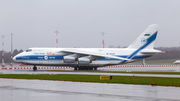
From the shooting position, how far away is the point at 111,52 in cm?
4391

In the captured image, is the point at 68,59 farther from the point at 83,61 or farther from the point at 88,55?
the point at 88,55

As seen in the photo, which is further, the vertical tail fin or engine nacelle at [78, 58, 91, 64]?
the vertical tail fin

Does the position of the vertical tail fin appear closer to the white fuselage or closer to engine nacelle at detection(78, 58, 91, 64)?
the white fuselage

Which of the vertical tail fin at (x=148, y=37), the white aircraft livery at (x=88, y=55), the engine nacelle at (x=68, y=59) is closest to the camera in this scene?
the engine nacelle at (x=68, y=59)

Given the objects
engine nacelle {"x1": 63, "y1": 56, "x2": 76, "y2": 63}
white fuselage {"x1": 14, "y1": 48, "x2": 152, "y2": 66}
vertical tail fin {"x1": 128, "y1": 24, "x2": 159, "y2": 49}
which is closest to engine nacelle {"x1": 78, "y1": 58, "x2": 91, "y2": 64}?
engine nacelle {"x1": 63, "y1": 56, "x2": 76, "y2": 63}

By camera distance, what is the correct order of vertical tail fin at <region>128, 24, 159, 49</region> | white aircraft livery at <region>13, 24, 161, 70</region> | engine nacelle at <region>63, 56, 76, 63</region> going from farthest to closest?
1. vertical tail fin at <region>128, 24, 159, 49</region>
2. white aircraft livery at <region>13, 24, 161, 70</region>
3. engine nacelle at <region>63, 56, 76, 63</region>

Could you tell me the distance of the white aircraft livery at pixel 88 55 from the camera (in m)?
41.8

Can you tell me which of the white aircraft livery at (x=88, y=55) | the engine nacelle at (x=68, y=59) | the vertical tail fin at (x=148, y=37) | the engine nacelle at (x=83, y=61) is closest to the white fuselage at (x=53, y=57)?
the white aircraft livery at (x=88, y=55)

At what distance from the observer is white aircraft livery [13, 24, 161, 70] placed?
41781 millimetres

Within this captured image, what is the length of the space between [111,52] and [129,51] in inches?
128

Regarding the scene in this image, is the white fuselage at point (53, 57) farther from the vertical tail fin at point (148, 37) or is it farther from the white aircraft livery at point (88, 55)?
the vertical tail fin at point (148, 37)

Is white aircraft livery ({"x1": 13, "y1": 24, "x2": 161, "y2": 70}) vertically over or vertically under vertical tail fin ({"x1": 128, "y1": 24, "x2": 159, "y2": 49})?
under

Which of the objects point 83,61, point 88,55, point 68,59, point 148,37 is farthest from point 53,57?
point 148,37

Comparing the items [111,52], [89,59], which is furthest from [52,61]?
[111,52]
